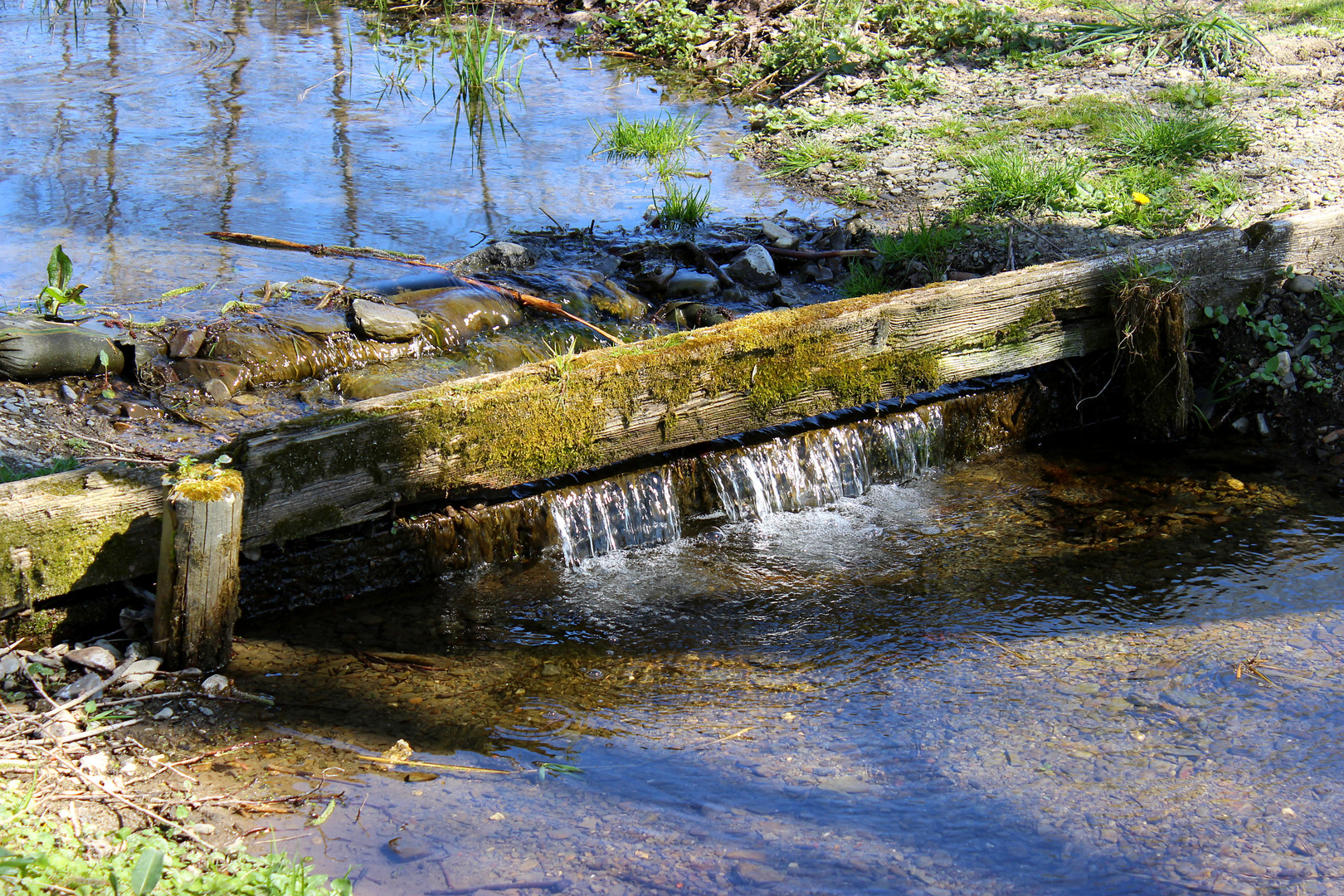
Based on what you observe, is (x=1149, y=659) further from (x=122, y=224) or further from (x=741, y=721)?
(x=122, y=224)

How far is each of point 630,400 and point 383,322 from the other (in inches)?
83.4

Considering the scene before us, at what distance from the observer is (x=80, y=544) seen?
344cm

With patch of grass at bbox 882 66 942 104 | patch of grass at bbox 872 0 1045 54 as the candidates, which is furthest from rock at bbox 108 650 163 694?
patch of grass at bbox 872 0 1045 54

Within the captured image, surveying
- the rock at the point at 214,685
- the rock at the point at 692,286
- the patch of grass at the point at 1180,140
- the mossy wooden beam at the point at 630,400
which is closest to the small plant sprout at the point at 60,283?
the mossy wooden beam at the point at 630,400

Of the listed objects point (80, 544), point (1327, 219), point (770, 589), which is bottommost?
point (770, 589)

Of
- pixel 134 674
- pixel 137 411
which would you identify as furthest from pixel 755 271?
pixel 134 674

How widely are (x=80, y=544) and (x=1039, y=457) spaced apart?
4.64 metres

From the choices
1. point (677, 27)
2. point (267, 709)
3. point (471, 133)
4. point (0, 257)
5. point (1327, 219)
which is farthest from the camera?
point (677, 27)

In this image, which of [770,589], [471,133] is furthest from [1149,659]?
[471,133]

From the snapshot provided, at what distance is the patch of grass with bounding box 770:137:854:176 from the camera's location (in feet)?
29.6

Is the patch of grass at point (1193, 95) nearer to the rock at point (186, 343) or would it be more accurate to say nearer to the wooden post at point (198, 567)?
the rock at point (186, 343)

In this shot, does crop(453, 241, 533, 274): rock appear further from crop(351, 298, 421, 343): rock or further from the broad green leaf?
the broad green leaf

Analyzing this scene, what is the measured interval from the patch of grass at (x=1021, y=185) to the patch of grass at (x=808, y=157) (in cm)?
171

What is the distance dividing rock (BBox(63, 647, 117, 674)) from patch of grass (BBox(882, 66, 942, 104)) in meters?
8.86
